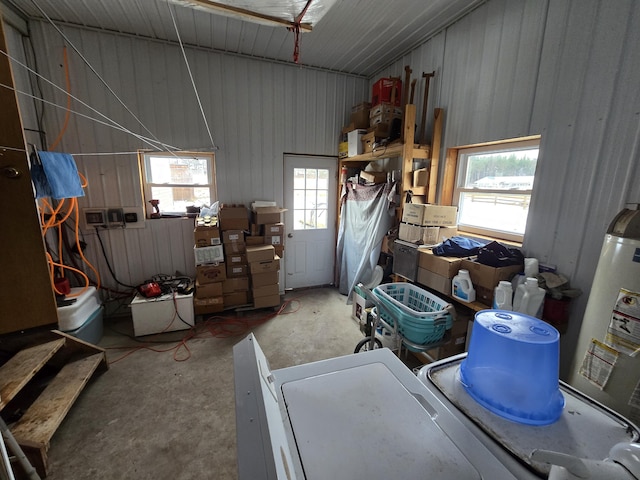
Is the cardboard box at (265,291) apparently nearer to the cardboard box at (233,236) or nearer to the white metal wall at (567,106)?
the cardboard box at (233,236)

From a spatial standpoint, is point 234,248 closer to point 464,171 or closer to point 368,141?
point 368,141

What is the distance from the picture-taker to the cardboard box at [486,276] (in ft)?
6.10

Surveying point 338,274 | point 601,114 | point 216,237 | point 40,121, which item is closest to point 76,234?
point 40,121

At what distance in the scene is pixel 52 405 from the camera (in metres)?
1.64

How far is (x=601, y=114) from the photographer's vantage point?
1.58 metres

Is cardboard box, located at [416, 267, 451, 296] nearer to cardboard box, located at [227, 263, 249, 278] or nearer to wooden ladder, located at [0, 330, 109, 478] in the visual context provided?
cardboard box, located at [227, 263, 249, 278]

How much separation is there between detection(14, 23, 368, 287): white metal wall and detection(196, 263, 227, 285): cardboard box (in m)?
0.48

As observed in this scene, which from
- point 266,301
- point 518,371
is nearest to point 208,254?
point 266,301

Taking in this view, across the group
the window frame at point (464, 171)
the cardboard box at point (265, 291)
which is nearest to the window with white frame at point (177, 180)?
the cardboard box at point (265, 291)

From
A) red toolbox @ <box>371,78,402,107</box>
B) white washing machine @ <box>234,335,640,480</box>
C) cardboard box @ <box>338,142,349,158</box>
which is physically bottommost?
white washing machine @ <box>234,335,640,480</box>

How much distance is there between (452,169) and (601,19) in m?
1.28

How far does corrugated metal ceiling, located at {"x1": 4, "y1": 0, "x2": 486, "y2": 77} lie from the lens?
90.4 inches

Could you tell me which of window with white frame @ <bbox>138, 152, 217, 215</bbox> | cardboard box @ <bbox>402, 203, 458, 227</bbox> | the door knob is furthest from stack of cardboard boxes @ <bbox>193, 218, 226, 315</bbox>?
cardboard box @ <bbox>402, 203, 458, 227</bbox>

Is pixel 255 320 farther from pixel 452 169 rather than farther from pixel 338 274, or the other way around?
pixel 452 169
